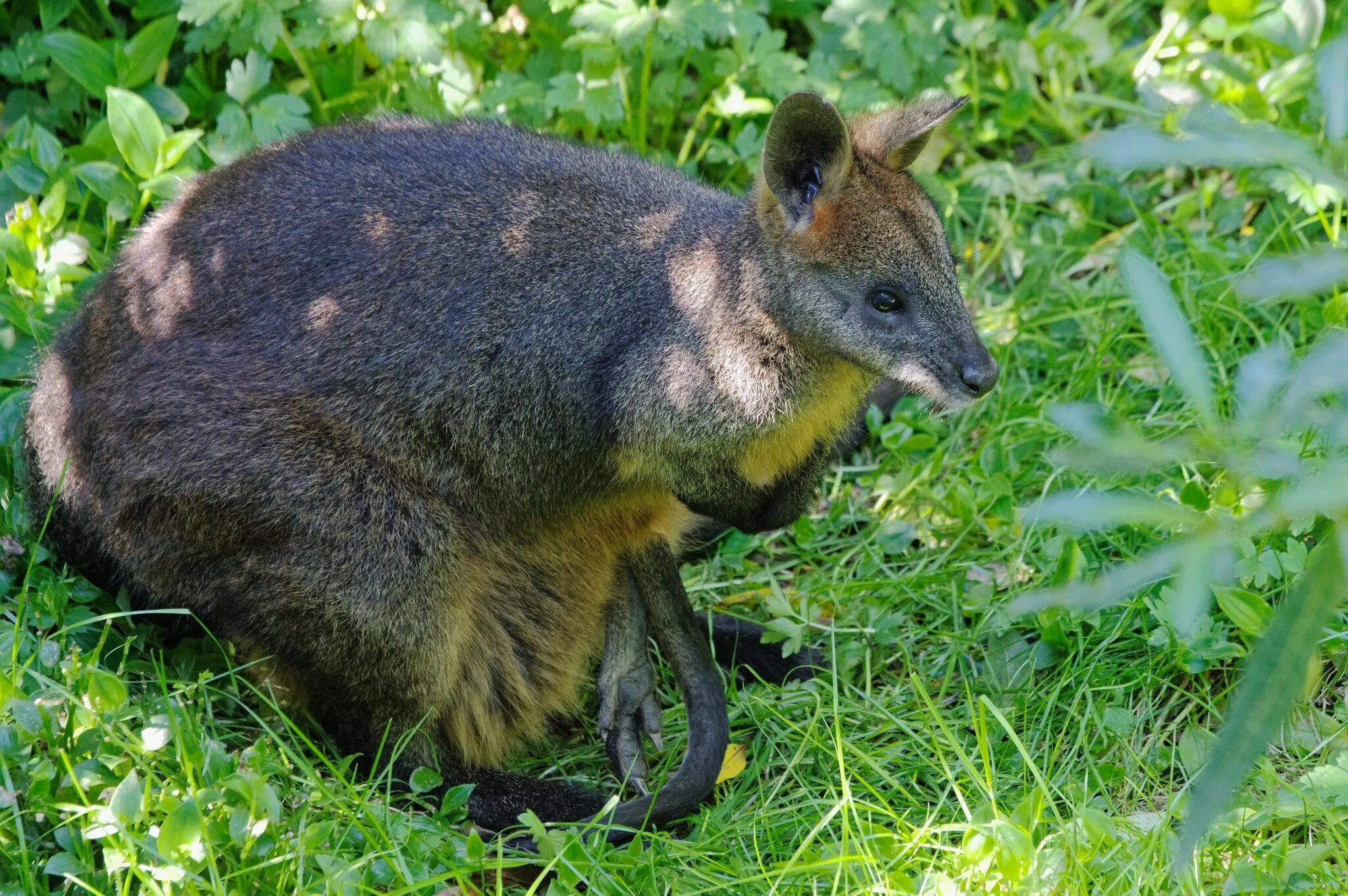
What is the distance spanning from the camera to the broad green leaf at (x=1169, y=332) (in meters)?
1.42

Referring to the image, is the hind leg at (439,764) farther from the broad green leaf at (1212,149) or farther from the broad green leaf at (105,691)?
the broad green leaf at (1212,149)

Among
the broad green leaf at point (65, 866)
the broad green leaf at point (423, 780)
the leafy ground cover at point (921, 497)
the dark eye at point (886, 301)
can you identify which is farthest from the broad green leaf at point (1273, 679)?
the broad green leaf at point (423, 780)

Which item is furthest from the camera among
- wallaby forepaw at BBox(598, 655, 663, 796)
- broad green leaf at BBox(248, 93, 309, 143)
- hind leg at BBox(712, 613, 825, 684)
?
broad green leaf at BBox(248, 93, 309, 143)

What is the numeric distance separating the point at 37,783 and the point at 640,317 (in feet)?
5.87

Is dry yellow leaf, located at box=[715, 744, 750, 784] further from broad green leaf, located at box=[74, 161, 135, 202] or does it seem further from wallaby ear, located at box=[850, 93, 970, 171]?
broad green leaf, located at box=[74, 161, 135, 202]

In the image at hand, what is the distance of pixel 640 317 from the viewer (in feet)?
12.0

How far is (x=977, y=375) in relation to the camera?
3.44 meters

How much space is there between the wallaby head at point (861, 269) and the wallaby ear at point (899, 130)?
0.33 ft

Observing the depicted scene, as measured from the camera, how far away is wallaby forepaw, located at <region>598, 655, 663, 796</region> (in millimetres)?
3879

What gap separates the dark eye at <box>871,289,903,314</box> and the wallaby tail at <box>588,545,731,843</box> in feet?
3.27

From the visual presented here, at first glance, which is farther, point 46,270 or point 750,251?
point 46,270

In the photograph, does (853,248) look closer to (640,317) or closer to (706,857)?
(640,317)

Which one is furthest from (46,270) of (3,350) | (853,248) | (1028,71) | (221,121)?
(1028,71)

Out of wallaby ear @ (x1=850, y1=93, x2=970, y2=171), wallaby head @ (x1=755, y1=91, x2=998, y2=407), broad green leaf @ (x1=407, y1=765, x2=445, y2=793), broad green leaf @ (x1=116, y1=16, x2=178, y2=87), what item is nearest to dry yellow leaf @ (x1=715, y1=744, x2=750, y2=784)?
broad green leaf @ (x1=407, y1=765, x2=445, y2=793)
